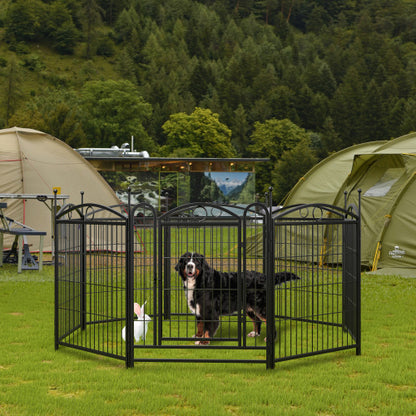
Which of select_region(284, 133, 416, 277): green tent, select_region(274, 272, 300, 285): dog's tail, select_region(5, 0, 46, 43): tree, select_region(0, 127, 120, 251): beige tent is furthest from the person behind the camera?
select_region(5, 0, 46, 43): tree

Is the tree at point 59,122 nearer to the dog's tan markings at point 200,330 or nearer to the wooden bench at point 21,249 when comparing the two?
the wooden bench at point 21,249

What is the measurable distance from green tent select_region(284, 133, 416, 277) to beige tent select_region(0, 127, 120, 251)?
20.7 feet

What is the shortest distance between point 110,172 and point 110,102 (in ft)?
156

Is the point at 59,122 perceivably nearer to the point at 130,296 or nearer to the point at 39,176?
the point at 39,176

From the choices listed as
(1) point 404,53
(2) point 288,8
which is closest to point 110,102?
(1) point 404,53

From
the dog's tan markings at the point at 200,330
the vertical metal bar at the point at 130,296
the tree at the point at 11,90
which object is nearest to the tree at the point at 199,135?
the tree at the point at 11,90

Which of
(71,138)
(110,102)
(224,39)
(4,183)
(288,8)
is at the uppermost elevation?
(288,8)

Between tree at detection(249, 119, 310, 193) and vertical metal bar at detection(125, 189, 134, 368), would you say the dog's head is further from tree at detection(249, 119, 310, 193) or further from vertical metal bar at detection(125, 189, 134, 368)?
tree at detection(249, 119, 310, 193)

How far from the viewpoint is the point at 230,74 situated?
101 meters

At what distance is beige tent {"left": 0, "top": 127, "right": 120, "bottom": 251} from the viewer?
16.2m

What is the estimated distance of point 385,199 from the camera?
541 inches

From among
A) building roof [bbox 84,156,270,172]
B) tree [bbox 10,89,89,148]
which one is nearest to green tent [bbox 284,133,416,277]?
building roof [bbox 84,156,270,172]

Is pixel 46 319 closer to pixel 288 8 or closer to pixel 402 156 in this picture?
pixel 402 156

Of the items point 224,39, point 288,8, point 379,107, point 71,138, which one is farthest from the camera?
point 288,8
